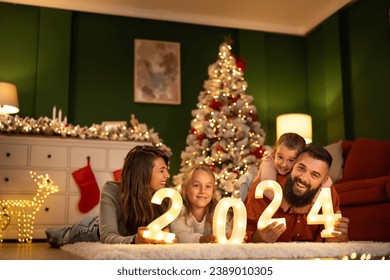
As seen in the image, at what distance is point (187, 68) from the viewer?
6859 millimetres

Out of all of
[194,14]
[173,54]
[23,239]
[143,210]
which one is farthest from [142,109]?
[143,210]

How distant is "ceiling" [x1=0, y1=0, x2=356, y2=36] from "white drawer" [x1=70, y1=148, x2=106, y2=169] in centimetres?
214

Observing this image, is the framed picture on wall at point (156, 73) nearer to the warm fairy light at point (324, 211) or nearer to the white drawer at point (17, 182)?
the white drawer at point (17, 182)

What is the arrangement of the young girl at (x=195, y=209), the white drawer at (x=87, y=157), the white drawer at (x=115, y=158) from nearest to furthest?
the young girl at (x=195, y=209) < the white drawer at (x=87, y=157) < the white drawer at (x=115, y=158)

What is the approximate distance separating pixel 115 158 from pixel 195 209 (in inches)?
115

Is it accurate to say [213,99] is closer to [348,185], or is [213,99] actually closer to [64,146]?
[64,146]

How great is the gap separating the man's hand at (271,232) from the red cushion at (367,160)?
2563 millimetres

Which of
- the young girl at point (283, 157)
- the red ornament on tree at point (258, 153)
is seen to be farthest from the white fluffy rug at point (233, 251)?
the red ornament on tree at point (258, 153)

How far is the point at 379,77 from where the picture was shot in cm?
573

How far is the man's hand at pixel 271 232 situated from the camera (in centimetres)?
234

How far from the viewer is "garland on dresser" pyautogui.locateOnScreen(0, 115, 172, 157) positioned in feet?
16.9
